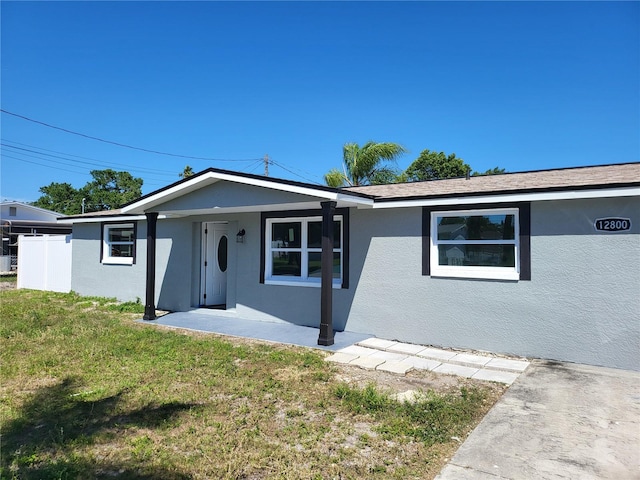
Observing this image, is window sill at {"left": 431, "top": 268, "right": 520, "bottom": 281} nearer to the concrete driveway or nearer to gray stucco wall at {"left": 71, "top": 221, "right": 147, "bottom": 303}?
the concrete driveway

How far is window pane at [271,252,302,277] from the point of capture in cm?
934

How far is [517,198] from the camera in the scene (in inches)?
256

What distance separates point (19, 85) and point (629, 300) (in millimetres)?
18933

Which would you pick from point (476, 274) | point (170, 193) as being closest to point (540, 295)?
point (476, 274)

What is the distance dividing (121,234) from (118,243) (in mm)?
312

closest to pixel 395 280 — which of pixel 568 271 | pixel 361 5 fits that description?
pixel 568 271

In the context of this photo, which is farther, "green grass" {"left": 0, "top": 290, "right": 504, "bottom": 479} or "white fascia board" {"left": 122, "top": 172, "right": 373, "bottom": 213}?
"white fascia board" {"left": 122, "top": 172, "right": 373, "bottom": 213}

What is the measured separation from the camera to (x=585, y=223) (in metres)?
6.18

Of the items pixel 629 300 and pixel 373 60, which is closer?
pixel 629 300

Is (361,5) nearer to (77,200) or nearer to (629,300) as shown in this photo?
(629,300)

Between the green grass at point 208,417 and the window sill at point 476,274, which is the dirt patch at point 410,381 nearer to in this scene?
the green grass at point 208,417

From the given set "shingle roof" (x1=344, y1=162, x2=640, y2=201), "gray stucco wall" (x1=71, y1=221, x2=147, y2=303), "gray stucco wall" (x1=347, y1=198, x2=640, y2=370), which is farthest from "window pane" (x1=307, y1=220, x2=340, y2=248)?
"gray stucco wall" (x1=71, y1=221, x2=147, y2=303)

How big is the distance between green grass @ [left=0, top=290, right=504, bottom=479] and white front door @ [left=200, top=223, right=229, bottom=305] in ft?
13.4

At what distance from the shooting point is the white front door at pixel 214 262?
1105 centimetres
